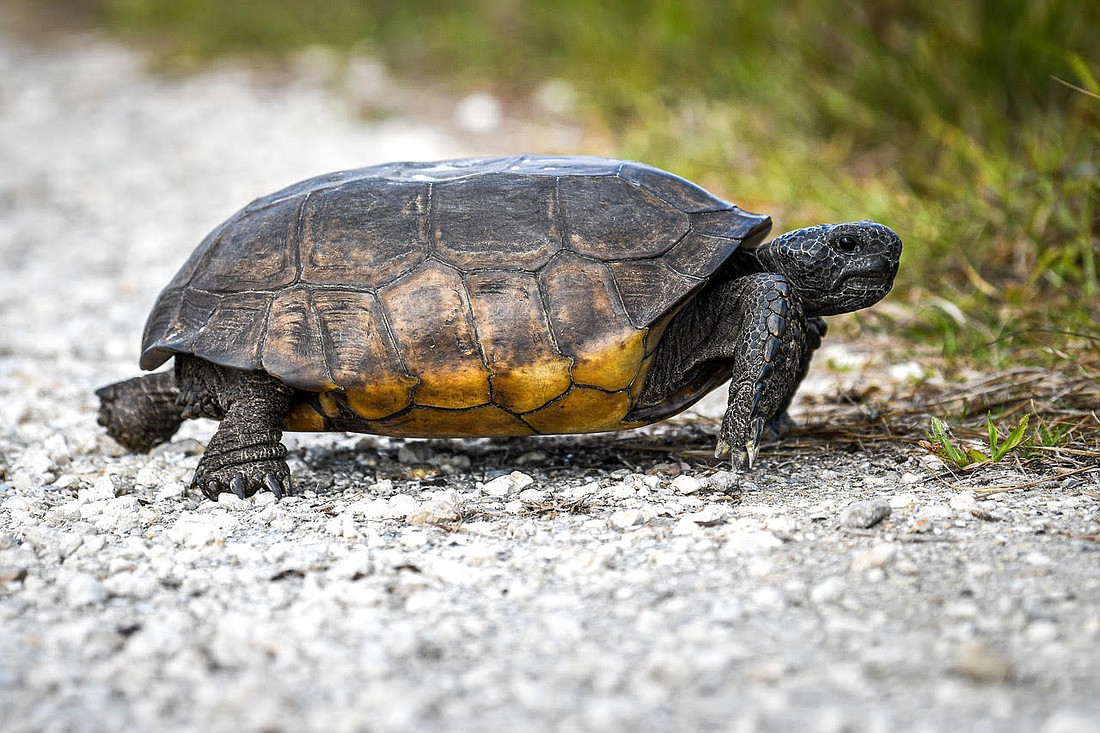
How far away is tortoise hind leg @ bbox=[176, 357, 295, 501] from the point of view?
3.41m

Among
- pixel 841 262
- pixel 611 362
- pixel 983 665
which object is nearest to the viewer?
pixel 983 665

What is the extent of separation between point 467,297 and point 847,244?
4.00 ft

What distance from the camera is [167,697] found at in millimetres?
2096

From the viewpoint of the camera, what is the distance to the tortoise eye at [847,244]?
347 centimetres

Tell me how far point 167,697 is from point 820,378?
3.22 meters

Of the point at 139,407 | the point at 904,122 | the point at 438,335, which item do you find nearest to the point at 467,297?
the point at 438,335

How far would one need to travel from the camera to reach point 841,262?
3.48m

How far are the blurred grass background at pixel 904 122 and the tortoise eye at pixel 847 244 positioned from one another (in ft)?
2.75

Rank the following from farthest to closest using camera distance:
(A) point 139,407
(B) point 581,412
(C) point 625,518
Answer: (A) point 139,407
(B) point 581,412
(C) point 625,518

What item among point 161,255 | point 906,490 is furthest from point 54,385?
point 906,490

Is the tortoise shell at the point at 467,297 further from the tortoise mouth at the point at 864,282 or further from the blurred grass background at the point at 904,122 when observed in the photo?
the blurred grass background at the point at 904,122

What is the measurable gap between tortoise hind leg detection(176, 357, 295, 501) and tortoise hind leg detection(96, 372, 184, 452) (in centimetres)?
38

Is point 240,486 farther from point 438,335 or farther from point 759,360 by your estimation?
point 759,360

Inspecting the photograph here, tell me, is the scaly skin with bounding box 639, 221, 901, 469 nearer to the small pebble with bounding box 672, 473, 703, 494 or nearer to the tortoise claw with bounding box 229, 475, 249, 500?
the small pebble with bounding box 672, 473, 703, 494
